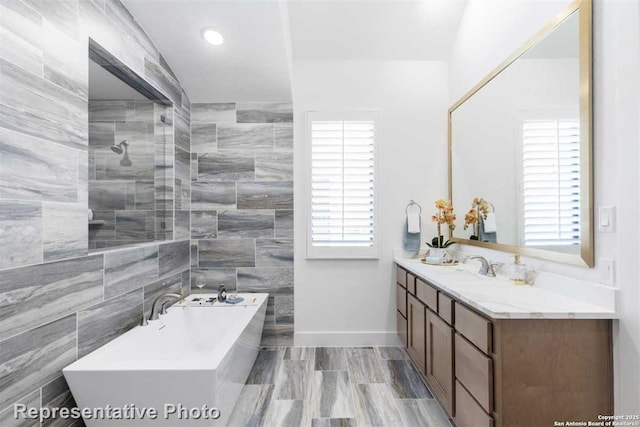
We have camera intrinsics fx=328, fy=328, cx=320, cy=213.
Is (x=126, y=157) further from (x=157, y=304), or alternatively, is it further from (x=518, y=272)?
(x=518, y=272)

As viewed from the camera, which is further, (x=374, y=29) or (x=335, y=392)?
(x=374, y=29)

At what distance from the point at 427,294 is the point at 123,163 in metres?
2.38

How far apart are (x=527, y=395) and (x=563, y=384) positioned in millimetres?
171

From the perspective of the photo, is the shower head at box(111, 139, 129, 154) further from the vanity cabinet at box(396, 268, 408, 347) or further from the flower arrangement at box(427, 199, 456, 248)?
the flower arrangement at box(427, 199, 456, 248)

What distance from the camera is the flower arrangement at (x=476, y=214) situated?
8.37ft

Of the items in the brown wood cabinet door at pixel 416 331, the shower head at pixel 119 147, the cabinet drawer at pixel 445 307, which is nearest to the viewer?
the cabinet drawer at pixel 445 307

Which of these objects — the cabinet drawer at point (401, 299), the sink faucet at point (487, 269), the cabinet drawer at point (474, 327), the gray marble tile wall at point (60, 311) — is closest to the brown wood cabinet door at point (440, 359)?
the cabinet drawer at point (474, 327)

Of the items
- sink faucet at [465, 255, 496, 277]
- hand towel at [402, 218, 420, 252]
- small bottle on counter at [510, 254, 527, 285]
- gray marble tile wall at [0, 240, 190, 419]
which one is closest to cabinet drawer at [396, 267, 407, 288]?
hand towel at [402, 218, 420, 252]

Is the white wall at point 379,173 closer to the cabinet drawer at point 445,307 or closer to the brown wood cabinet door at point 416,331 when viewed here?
the brown wood cabinet door at point 416,331

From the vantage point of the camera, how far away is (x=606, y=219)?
4.93 ft

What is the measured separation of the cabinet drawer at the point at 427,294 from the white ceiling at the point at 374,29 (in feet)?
7.32

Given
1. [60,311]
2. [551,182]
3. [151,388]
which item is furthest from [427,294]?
[60,311]

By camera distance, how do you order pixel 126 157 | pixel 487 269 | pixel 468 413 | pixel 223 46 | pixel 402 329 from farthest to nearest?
1. pixel 402 329
2. pixel 223 46
3. pixel 126 157
4. pixel 487 269
5. pixel 468 413

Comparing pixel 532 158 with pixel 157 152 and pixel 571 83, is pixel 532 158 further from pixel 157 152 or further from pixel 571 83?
pixel 157 152
